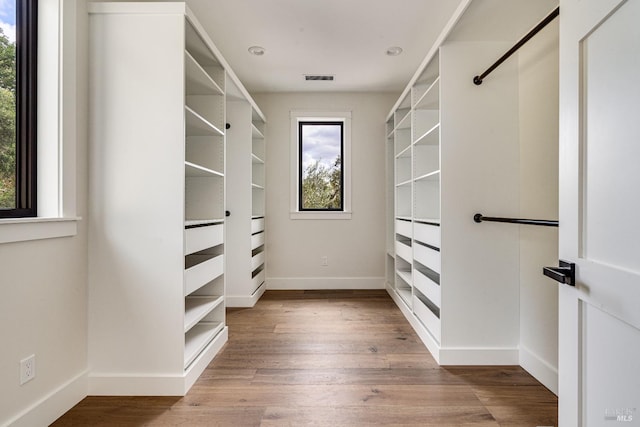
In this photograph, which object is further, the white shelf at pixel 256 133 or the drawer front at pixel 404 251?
the white shelf at pixel 256 133

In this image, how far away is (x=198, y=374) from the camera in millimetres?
2006

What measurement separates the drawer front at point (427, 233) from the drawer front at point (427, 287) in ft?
0.88

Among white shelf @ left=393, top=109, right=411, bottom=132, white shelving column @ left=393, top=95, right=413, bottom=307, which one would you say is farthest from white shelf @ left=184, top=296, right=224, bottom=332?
white shelf @ left=393, top=109, right=411, bottom=132

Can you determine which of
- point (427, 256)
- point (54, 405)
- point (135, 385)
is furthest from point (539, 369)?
point (54, 405)

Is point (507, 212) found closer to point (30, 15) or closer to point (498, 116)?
point (498, 116)

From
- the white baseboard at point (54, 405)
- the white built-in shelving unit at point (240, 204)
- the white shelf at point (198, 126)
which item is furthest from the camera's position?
the white built-in shelving unit at point (240, 204)

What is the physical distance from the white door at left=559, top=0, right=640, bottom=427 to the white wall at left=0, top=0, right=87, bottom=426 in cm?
199

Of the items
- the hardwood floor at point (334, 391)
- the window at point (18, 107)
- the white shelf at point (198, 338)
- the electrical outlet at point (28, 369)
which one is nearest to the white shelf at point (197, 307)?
the white shelf at point (198, 338)

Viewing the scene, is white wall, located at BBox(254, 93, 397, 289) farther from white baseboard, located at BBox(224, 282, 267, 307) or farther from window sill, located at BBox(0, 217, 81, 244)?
window sill, located at BBox(0, 217, 81, 244)

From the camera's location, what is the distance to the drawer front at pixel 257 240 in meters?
3.63

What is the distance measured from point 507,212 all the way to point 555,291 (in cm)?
53

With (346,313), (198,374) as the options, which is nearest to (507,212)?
(346,313)

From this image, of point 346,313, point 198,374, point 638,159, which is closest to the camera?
point 638,159

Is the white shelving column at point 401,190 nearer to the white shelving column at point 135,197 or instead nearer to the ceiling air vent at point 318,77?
the ceiling air vent at point 318,77
